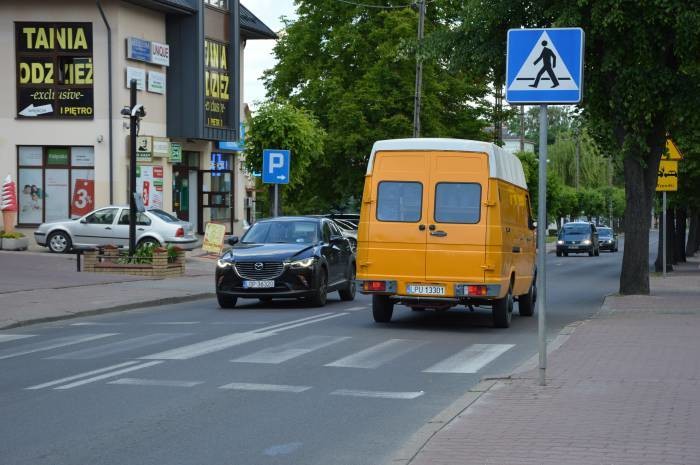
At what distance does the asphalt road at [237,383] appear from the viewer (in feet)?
26.1

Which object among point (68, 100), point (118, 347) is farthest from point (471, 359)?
point (68, 100)

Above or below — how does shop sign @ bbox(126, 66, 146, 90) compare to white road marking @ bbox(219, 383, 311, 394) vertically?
above

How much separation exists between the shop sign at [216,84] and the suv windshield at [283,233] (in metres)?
23.5

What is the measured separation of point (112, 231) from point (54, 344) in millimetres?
20837

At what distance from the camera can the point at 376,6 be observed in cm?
5106

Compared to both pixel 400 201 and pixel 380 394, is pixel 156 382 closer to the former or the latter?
pixel 380 394

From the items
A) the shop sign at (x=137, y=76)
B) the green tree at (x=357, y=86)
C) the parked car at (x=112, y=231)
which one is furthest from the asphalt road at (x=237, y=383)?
the green tree at (x=357, y=86)

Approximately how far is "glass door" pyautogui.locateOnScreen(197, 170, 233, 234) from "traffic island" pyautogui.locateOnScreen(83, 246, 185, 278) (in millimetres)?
18577

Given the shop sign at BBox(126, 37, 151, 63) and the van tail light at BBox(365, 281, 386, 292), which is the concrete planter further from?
the van tail light at BBox(365, 281, 386, 292)

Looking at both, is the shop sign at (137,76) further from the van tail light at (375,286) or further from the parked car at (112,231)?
the van tail light at (375,286)

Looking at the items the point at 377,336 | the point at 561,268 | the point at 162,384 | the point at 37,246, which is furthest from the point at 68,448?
the point at 561,268

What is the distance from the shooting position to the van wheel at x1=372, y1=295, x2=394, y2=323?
56.3 feet

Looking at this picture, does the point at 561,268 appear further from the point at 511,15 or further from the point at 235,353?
the point at 235,353

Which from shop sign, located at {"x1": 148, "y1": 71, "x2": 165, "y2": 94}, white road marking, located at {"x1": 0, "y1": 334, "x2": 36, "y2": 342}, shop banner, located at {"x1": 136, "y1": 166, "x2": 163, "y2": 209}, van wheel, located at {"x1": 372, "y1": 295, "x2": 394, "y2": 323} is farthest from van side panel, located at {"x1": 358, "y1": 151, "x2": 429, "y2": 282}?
shop sign, located at {"x1": 148, "y1": 71, "x2": 165, "y2": 94}
